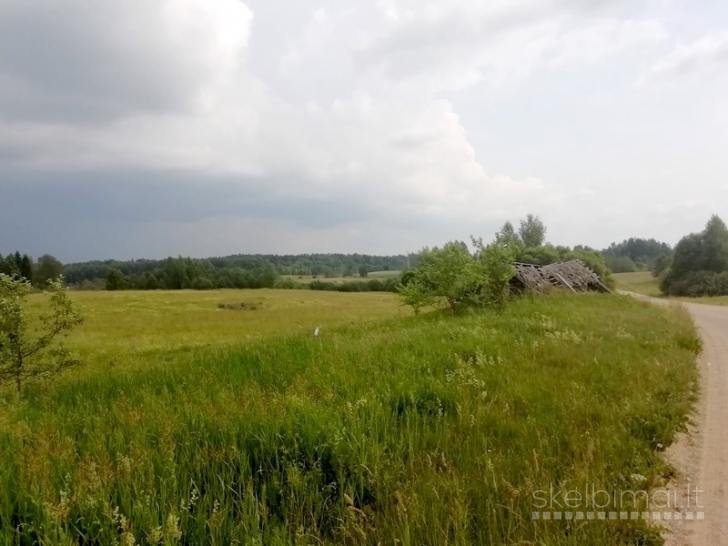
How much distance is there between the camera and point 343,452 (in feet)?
13.2

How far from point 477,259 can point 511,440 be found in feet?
53.7

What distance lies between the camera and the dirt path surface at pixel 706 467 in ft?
11.0

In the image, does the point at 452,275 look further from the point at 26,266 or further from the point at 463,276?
the point at 26,266

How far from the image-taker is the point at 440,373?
704 cm

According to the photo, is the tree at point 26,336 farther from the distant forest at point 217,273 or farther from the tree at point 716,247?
the tree at point 716,247

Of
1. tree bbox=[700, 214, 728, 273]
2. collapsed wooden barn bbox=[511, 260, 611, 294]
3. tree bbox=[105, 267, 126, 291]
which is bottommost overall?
tree bbox=[105, 267, 126, 291]

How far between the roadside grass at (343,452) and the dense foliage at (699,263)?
57.1 meters

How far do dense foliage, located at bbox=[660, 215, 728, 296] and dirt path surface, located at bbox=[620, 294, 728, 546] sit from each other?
5650 centimetres

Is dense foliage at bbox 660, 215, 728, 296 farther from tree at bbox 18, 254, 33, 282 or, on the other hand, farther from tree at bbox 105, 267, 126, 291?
tree at bbox 18, 254, 33, 282

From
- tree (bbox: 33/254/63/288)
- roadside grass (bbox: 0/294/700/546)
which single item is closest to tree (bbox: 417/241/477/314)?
roadside grass (bbox: 0/294/700/546)

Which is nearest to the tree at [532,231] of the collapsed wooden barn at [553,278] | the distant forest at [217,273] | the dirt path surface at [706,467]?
the distant forest at [217,273]

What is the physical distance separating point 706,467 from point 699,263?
65212 mm

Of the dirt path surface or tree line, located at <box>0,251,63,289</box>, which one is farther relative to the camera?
tree line, located at <box>0,251,63,289</box>

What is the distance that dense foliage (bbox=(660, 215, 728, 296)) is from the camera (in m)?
52.2
